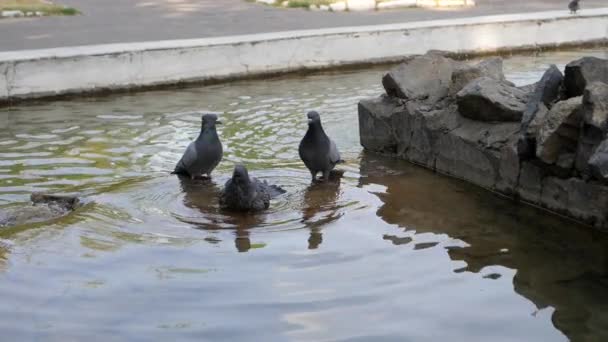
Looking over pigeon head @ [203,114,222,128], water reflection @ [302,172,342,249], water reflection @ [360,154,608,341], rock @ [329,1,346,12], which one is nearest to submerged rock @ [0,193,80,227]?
pigeon head @ [203,114,222,128]

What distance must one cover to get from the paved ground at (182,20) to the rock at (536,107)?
25.0 feet

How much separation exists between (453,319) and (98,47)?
8271 mm

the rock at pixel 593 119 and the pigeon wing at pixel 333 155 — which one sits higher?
the rock at pixel 593 119

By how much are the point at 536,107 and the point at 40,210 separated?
11.4 feet

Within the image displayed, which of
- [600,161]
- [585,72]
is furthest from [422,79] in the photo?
[600,161]

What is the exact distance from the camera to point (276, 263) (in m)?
5.22

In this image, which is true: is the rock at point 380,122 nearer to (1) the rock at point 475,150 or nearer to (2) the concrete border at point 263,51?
(1) the rock at point 475,150

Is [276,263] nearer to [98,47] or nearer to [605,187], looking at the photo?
[605,187]

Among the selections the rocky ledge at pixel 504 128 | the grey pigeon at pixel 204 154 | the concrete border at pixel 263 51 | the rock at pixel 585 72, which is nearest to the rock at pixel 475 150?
the rocky ledge at pixel 504 128

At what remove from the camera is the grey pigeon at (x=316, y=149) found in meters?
6.86

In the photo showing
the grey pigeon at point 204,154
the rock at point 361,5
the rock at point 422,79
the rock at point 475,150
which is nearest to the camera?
the rock at point 475,150

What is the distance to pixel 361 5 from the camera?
1753cm

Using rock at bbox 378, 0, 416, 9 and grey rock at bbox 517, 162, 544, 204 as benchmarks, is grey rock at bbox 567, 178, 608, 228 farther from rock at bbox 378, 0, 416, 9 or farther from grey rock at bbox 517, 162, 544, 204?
rock at bbox 378, 0, 416, 9

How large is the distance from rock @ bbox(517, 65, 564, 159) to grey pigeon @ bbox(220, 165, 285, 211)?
179 cm
